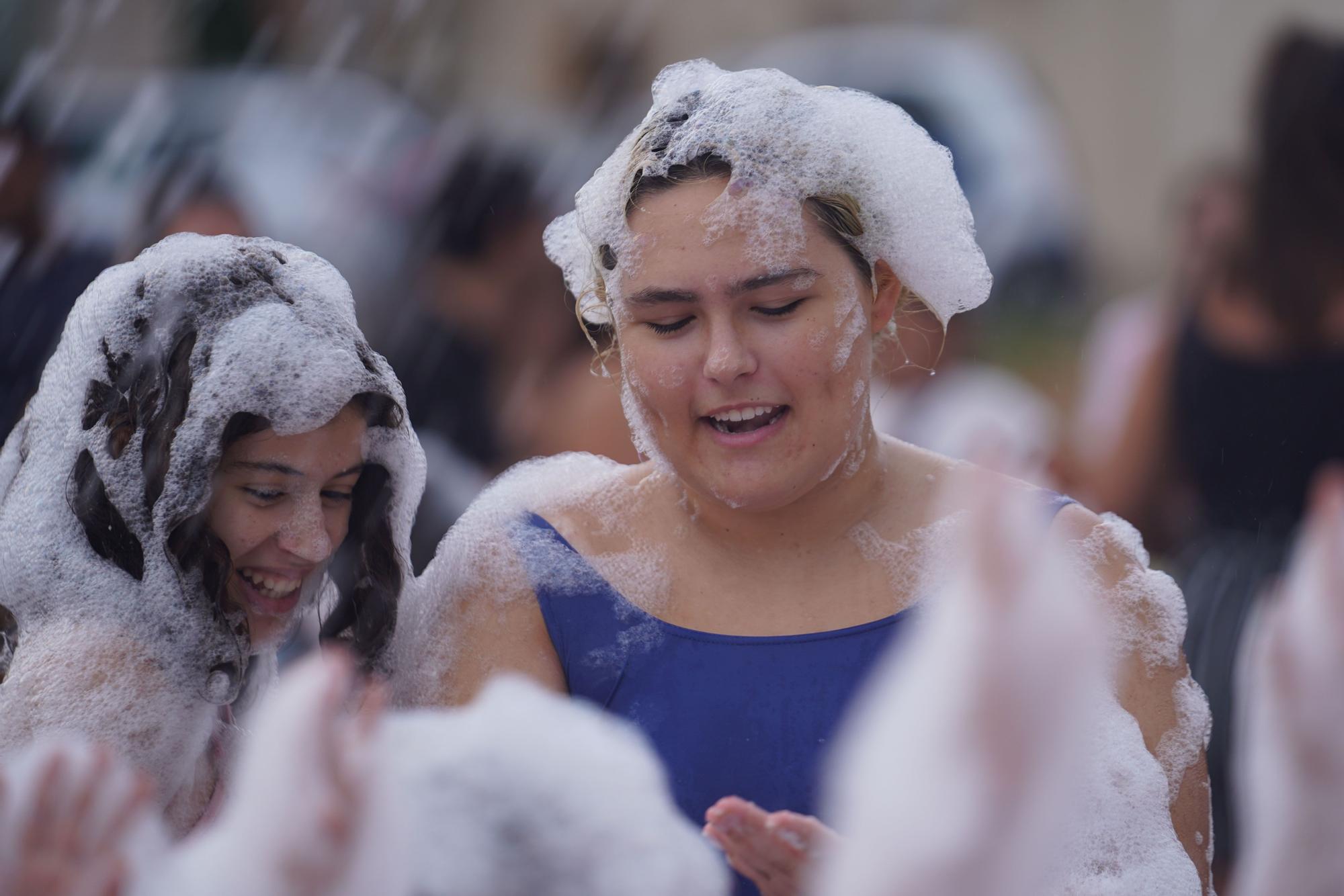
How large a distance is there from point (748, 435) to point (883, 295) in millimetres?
352

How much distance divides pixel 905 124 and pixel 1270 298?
1342 millimetres

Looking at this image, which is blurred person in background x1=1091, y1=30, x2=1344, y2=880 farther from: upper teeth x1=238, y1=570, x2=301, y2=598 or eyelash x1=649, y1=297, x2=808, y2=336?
upper teeth x1=238, y1=570, x2=301, y2=598

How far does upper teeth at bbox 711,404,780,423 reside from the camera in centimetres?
212

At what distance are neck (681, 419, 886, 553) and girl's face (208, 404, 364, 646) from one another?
594 mm

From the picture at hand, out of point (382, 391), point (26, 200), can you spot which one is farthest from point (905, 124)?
point (26, 200)

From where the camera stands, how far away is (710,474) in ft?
7.08

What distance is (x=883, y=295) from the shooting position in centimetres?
230

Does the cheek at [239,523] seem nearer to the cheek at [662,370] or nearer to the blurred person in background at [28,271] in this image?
the cheek at [662,370]

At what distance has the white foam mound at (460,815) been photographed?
3.90 ft

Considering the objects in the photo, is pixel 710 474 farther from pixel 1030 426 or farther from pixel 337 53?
pixel 337 53

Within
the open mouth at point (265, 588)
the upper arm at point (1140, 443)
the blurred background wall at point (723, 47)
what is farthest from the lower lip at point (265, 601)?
the blurred background wall at point (723, 47)

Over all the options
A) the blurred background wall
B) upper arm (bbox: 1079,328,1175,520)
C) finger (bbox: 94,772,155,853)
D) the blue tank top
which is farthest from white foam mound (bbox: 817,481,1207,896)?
the blurred background wall

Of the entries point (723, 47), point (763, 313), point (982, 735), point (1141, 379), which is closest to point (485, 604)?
point (763, 313)

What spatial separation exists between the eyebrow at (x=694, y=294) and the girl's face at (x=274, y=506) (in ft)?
1.52
